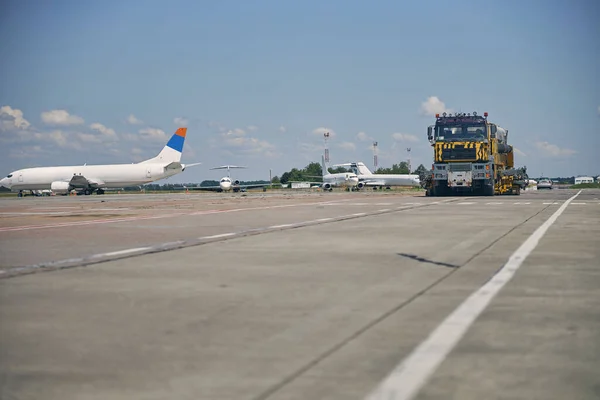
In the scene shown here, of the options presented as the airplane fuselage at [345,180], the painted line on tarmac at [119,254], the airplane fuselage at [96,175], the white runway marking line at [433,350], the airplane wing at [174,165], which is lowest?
the white runway marking line at [433,350]

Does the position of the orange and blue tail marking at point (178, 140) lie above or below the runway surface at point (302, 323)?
above

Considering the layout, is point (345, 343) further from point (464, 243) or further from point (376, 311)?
point (464, 243)

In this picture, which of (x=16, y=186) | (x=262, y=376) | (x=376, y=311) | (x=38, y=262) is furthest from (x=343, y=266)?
(x=16, y=186)

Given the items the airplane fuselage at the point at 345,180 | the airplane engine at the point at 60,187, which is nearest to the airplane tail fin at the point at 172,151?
the airplane engine at the point at 60,187

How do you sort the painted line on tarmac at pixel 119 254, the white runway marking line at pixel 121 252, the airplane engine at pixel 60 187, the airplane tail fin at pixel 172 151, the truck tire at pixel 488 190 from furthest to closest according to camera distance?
the airplane tail fin at pixel 172 151, the airplane engine at pixel 60 187, the truck tire at pixel 488 190, the white runway marking line at pixel 121 252, the painted line on tarmac at pixel 119 254

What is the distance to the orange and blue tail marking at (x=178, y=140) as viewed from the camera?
9238 cm

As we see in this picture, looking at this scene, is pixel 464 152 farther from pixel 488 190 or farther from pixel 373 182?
pixel 373 182

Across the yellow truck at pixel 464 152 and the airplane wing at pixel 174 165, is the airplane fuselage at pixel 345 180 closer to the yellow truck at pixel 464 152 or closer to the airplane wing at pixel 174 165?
the airplane wing at pixel 174 165

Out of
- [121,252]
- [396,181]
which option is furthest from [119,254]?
[396,181]

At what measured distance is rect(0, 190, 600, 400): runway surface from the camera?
161 inches

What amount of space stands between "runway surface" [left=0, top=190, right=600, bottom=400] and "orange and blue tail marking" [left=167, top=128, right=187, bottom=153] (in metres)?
81.4

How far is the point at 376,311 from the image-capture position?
621 centimetres

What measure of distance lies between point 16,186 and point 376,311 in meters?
91.7

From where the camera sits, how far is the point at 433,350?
4.76m
